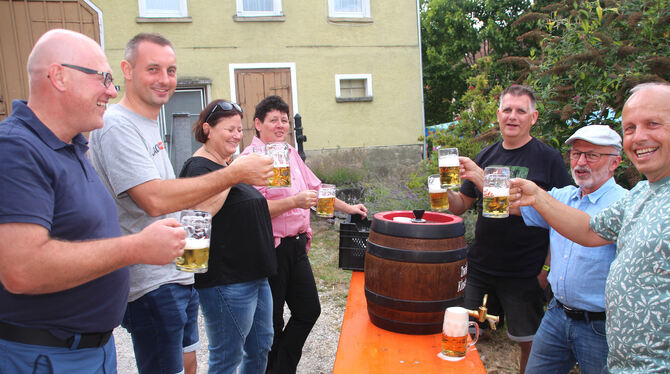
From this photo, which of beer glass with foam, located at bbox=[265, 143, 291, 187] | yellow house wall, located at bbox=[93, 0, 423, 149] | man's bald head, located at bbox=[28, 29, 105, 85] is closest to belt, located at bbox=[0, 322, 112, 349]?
man's bald head, located at bbox=[28, 29, 105, 85]

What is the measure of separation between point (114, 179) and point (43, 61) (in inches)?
23.2

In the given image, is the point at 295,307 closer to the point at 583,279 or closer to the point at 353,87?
the point at 583,279

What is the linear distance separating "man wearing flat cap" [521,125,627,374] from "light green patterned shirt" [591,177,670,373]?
56 centimetres

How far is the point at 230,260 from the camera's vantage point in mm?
2531

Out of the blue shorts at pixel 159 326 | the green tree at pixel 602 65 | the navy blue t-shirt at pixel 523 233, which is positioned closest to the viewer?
the blue shorts at pixel 159 326

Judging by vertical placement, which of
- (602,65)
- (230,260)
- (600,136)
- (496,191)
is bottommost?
(230,260)

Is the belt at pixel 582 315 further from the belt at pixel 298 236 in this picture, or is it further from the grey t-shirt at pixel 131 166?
the grey t-shirt at pixel 131 166

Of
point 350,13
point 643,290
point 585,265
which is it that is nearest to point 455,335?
point 643,290

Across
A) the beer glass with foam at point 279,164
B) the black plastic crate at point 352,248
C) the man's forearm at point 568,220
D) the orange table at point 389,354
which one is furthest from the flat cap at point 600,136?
the beer glass with foam at point 279,164

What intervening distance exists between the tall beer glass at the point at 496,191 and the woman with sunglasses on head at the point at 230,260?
4.21 feet

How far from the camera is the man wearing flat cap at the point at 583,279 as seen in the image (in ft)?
7.28

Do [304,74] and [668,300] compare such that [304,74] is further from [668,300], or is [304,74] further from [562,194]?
[668,300]

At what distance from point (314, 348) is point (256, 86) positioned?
24.9 feet

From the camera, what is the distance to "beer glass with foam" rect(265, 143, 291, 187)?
2.37 m
